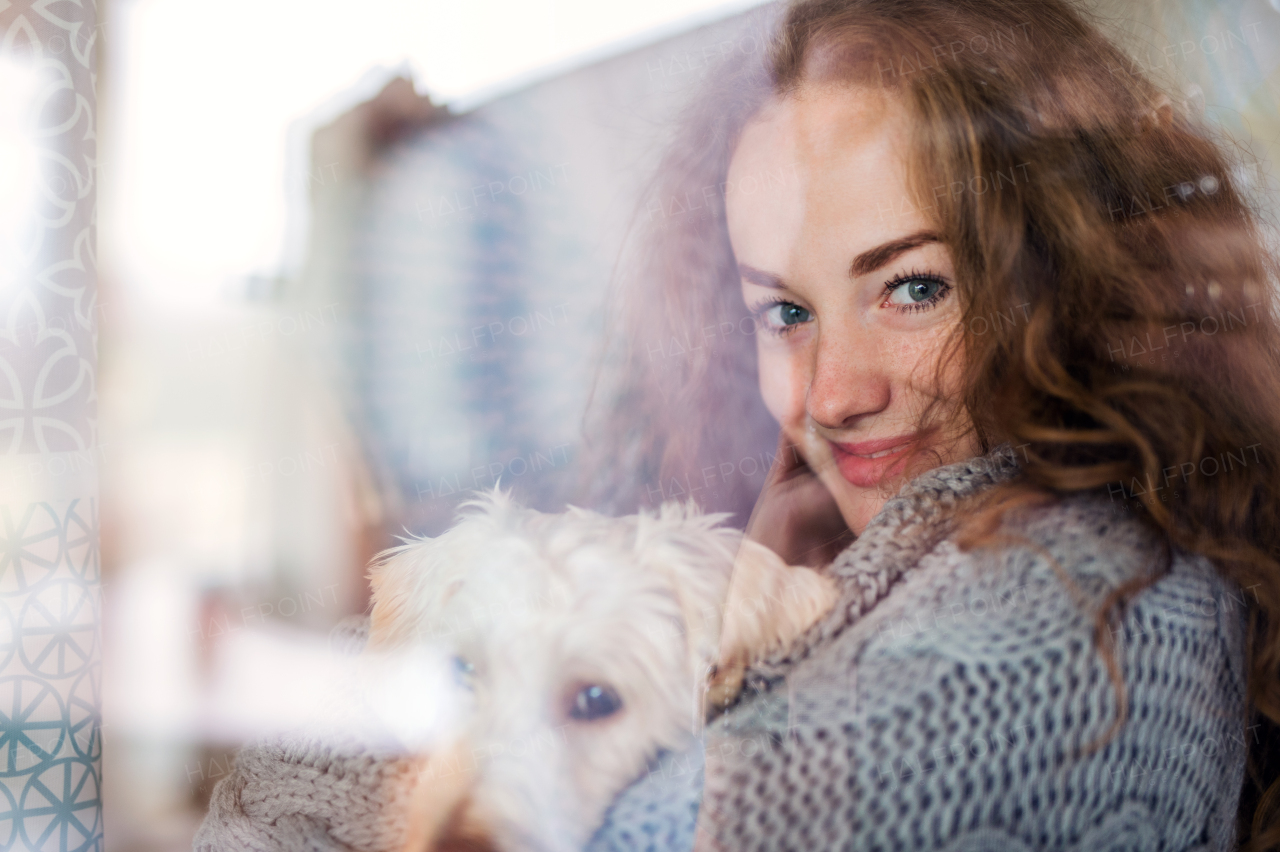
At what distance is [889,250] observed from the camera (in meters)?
0.88

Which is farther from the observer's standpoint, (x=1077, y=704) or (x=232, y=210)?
(x=232, y=210)

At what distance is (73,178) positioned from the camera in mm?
1097

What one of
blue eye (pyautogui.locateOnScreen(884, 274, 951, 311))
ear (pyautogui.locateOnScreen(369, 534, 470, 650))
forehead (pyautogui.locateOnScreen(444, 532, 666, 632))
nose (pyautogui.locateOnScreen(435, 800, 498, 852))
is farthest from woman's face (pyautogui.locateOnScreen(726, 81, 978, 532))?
nose (pyautogui.locateOnScreen(435, 800, 498, 852))

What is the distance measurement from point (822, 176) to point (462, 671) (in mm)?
727

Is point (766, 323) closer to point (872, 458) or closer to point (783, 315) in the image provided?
point (783, 315)

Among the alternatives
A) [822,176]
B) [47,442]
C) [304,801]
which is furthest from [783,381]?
[47,442]

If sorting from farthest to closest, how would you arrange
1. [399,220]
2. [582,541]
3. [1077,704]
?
[399,220] → [582,541] → [1077,704]

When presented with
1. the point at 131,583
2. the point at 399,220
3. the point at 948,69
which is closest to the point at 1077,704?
the point at 948,69

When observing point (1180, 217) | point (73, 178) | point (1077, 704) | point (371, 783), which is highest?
point (73, 178)

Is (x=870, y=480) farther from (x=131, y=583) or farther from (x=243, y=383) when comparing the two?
(x=131, y=583)

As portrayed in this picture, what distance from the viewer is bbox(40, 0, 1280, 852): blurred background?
1008 millimetres

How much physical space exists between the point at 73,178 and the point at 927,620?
1.29m

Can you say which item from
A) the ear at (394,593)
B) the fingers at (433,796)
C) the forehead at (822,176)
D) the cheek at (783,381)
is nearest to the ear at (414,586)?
the ear at (394,593)

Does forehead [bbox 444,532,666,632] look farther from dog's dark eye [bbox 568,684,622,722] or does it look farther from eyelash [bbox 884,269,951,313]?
eyelash [bbox 884,269,951,313]
